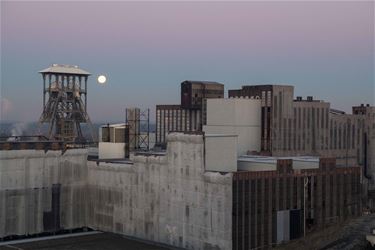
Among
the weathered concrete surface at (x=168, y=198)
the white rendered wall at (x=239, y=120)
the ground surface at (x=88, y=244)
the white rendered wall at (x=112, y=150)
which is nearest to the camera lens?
the weathered concrete surface at (x=168, y=198)

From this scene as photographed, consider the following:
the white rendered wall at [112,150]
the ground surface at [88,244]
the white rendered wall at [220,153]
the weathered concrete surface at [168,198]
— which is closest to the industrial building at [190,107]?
the white rendered wall at [112,150]

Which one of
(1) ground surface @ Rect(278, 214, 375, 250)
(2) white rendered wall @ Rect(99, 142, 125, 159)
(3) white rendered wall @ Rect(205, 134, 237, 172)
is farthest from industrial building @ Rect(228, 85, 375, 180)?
(1) ground surface @ Rect(278, 214, 375, 250)

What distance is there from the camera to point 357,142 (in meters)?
105

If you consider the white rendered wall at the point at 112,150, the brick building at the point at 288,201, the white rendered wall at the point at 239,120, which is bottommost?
the brick building at the point at 288,201

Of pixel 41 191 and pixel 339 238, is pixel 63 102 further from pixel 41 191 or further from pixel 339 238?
pixel 339 238

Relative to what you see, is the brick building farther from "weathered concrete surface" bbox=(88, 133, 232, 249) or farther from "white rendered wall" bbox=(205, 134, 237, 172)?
"white rendered wall" bbox=(205, 134, 237, 172)

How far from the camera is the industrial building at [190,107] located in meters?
107

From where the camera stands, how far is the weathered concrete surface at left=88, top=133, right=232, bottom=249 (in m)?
49.6

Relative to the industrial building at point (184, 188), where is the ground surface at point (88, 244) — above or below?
below

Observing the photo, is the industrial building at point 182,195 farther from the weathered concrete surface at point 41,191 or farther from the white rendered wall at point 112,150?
the white rendered wall at point 112,150

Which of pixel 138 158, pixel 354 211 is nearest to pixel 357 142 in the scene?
pixel 354 211

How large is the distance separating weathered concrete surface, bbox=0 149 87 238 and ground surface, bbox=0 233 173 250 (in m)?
3.67

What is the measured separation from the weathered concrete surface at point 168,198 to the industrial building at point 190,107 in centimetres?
3945

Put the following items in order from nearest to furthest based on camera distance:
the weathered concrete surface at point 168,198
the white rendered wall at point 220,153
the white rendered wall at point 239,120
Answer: the weathered concrete surface at point 168,198
the white rendered wall at point 220,153
the white rendered wall at point 239,120
